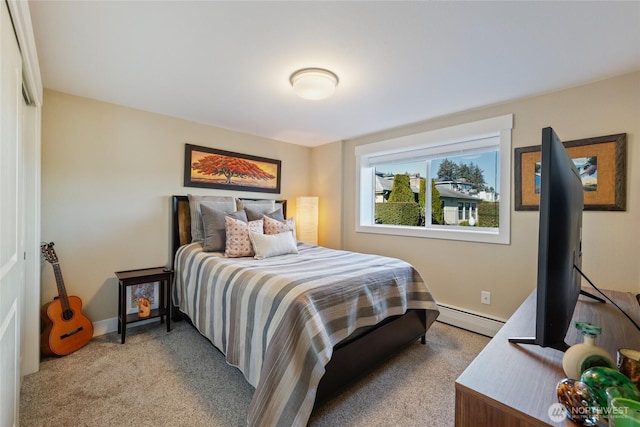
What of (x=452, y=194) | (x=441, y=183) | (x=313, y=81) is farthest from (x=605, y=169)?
(x=313, y=81)

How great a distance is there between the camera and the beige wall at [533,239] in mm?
1943

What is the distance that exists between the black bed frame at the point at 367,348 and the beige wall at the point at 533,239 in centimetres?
77

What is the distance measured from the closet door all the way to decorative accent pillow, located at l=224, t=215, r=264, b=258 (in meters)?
1.39

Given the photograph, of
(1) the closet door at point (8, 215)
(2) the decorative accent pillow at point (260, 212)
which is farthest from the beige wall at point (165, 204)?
(1) the closet door at point (8, 215)

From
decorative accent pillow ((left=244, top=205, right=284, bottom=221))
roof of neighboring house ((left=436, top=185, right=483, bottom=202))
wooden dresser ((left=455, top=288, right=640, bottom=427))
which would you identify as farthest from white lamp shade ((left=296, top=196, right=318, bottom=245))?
wooden dresser ((left=455, top=288, right=640, bottom=427))

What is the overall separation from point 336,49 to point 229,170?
214 centimetres

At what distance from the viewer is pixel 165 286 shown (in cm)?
284

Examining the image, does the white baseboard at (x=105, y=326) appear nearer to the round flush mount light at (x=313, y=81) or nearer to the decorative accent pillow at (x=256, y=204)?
the decorative accent pillow at (x=256, y=204)

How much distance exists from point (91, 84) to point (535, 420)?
128 inches

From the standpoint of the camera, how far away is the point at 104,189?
2578mm

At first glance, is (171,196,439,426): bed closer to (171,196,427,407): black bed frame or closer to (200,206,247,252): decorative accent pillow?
(171,196,427,407): black bed frame

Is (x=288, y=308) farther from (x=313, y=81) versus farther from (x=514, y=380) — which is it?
(x=313, y=81)

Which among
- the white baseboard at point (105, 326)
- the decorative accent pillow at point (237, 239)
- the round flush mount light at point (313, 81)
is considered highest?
the round flush mount light at point (313, 81)

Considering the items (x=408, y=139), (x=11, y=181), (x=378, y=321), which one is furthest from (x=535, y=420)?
(x=408, y=139)
